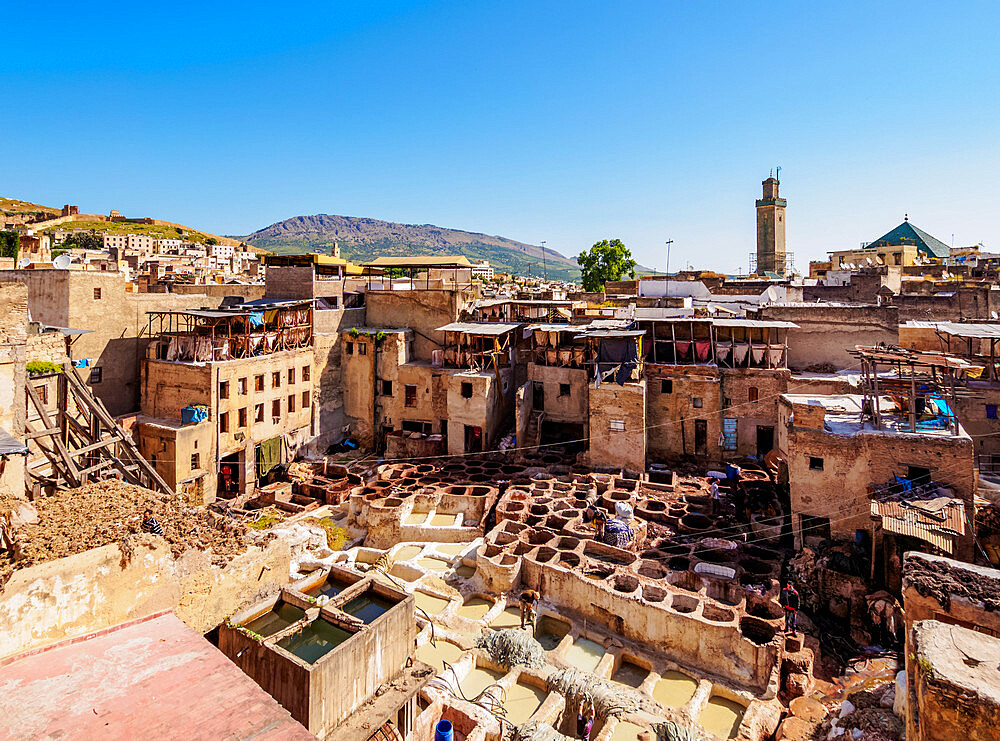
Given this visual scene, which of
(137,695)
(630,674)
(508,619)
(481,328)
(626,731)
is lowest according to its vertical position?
(630,674)

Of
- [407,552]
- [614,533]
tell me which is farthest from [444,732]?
[407,552]

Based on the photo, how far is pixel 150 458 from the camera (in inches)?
939

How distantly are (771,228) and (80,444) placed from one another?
77.3 metres

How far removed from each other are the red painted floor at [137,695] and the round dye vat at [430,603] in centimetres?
1081

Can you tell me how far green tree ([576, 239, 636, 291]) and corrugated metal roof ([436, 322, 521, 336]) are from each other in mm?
28871

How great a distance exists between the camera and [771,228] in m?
73.4

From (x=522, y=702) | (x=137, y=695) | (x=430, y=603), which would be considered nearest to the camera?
(x=137, y=695)

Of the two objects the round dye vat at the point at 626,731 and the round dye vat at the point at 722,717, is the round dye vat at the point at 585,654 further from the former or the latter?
the round dye vat at the point at 722,717

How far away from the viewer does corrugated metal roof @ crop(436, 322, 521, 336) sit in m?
29.0

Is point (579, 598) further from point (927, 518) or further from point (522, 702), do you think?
point (927, 518)

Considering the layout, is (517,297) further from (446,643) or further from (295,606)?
(295,606)

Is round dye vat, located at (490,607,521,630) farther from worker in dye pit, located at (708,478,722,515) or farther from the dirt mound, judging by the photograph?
worker in dye pit, located at (708,478,722,515)

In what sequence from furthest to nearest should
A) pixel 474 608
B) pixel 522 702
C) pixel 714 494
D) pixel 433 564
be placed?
pixel 714 494
pixel 433 564
pixel 474 608
pixel 522 702

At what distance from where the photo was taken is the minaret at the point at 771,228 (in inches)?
2879
